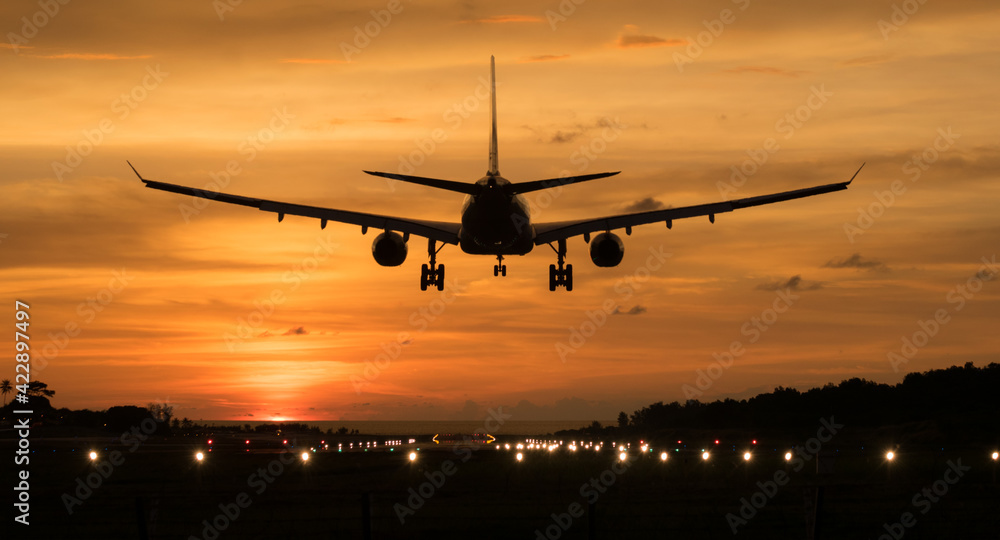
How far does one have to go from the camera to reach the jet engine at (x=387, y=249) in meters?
49.7

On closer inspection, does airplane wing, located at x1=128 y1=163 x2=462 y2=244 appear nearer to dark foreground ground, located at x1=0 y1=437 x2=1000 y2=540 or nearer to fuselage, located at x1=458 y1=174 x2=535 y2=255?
fuselage, located at x1=458 y1=174 x2=535 y2=255

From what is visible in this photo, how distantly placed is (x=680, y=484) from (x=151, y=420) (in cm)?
11754

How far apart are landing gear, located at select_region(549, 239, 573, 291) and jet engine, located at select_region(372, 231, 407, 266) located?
27.5ft

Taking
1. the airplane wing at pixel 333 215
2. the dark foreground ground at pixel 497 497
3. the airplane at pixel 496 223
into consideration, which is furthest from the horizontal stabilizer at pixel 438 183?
the dark foreground ground at pixel 497 497

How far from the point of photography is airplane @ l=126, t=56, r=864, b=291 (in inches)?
1768

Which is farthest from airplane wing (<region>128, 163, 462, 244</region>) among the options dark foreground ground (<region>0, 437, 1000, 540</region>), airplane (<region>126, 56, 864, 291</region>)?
dark foreground ground (<region>0, 437, 1000, 540</region>)

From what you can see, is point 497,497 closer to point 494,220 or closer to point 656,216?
point 494,220

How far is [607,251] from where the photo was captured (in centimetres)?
5031

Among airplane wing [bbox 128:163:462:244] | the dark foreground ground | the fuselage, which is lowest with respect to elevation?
the dark foreground ground

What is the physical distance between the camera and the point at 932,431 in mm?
101375

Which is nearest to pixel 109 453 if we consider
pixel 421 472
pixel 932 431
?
pixel 421 472

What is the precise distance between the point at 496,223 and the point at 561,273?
354 inches

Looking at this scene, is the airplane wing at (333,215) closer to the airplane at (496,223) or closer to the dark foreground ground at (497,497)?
the airplane at (496,223)

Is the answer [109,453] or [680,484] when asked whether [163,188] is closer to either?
[680,484]
